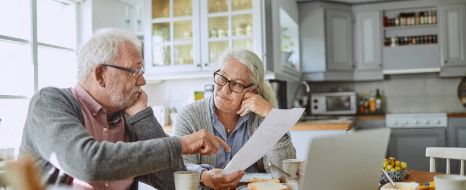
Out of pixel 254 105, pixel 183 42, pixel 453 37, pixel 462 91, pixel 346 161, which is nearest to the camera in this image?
pixel 346 161

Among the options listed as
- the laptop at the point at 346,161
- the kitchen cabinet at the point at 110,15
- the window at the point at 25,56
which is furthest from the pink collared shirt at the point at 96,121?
the kitchen cabinet at the point at 110,15

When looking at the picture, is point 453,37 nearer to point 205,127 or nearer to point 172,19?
point 172,19

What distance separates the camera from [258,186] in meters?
1.26

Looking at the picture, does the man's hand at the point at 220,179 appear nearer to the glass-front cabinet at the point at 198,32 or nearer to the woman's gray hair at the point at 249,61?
the woman's gray hair at the point at 249,61

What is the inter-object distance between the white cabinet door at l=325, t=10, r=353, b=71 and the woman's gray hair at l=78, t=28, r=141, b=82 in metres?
3.78

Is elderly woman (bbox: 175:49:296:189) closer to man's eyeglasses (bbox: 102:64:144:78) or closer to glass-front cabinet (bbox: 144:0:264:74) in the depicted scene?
man's eyeglasses (bbox: 102:64:144:78)

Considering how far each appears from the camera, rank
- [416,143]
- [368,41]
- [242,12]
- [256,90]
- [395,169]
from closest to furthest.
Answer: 1. [395,169]
2. [256,90]
3. [242,12]
4. [416,143]
5. [368,41]

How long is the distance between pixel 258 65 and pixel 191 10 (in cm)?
193

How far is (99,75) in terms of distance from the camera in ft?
4.55

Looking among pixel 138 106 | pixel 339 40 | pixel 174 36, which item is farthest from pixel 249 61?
pixel 339 40

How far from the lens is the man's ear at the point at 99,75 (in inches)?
54.1

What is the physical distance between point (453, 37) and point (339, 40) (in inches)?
47.2

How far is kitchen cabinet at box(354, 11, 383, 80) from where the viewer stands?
4.94 meters

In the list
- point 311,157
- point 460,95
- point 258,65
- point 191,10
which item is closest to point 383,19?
point 460,95
